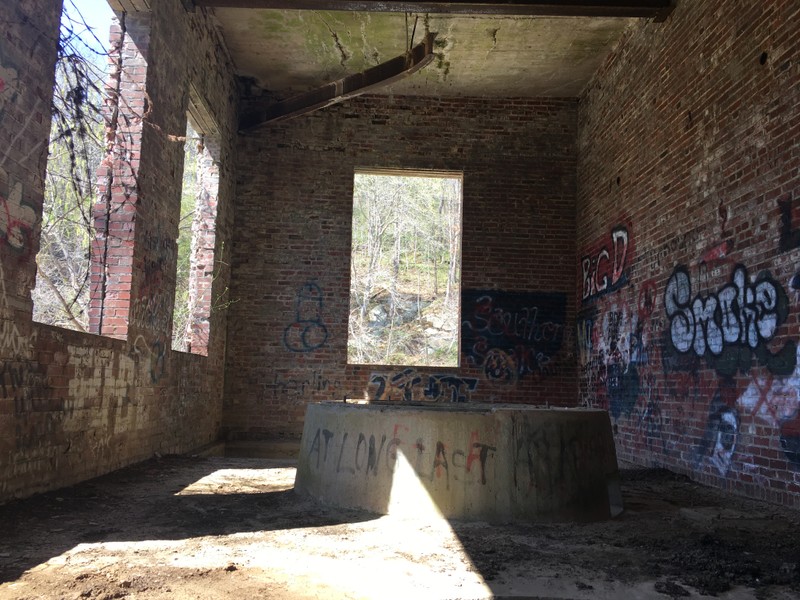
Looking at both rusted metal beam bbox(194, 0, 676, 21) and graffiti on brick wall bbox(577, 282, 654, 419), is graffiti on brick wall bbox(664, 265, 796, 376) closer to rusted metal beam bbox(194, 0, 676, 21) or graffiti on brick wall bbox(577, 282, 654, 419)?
graffiti on brick wall bbox(577, 282, 654, 419)

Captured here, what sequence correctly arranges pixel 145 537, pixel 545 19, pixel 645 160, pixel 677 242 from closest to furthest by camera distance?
1. pixel 145 537
2. pixel 677 242
3. pixel 645 160
4. pixel 545 19

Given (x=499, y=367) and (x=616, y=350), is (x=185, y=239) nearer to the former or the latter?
(x=499, y=367)

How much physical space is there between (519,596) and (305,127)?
9.07 metres

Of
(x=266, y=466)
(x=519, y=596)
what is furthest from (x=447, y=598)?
(x=266, y=466)

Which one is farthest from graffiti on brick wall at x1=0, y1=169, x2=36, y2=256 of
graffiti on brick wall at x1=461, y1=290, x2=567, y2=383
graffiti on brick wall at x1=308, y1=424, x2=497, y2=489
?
graffiti on brick wall at x1=461, y1=290, x2=567, y2=383

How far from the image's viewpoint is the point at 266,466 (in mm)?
7316

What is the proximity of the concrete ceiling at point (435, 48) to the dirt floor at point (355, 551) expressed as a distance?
6.44 m

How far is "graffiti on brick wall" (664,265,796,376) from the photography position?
531 centimetres

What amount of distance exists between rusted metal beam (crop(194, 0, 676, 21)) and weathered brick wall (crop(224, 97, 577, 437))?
2.81 metres

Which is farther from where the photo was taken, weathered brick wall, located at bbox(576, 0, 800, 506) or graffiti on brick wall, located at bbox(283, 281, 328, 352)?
graffiti on brick wall, located at bbox(283, 281, 328, 352)

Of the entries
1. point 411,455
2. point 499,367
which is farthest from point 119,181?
point 499,367

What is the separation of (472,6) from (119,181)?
4611 millimetres

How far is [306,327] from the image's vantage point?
10.4m

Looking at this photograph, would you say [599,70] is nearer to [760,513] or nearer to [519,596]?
[760,513]
